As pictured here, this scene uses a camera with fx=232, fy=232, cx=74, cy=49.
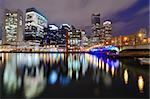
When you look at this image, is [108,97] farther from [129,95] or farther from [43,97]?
[43,97]

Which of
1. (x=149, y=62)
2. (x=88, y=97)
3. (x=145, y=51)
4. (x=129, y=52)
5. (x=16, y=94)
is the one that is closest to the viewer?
(x=88, y=97)

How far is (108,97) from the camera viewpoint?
14.6 meters

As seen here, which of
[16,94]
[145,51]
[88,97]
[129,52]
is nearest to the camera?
[88,97]

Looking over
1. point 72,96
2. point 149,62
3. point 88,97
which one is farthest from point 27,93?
point 149,62

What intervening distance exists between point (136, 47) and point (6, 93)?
56.2 meters

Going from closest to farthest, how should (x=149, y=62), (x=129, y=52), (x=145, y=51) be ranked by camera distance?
(x=149, y=62) < (x=145, y=51) < (x=129, y=52)

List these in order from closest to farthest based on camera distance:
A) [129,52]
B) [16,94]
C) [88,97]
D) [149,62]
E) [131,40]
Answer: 1. [88,97]
2. [16,94]
3. [149,62]
4. [129,52]
5. [131,40]

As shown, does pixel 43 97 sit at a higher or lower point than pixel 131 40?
lower

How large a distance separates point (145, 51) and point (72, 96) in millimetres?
52505

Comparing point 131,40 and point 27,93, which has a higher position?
point 131,40

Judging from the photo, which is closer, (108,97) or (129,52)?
(108,97)

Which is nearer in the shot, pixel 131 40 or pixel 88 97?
pixel 88 97

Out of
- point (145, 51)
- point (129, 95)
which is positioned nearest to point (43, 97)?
point (129, 95)

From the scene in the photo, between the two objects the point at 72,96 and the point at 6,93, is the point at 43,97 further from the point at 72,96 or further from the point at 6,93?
the point at 6,93
